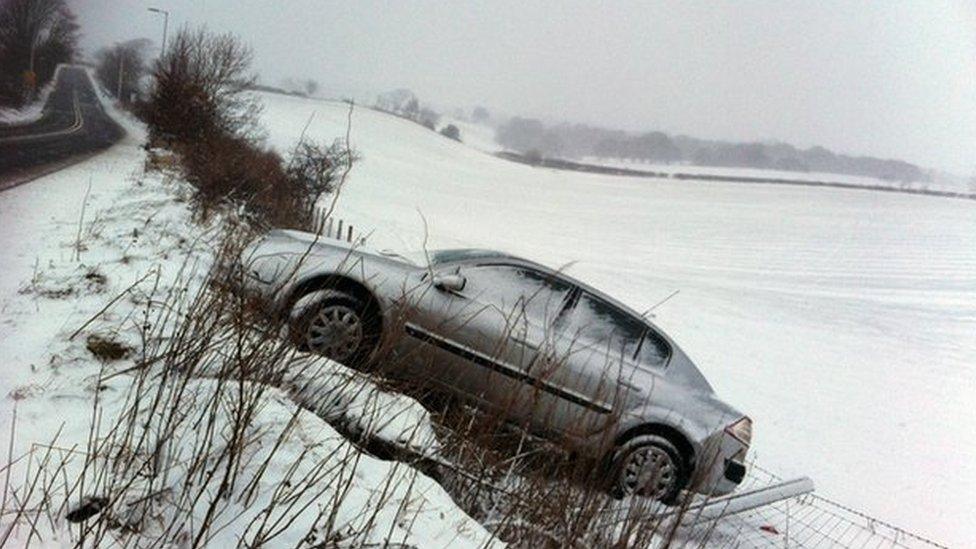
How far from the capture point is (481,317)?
12.8 feet

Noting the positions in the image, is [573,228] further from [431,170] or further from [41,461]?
[41,461]

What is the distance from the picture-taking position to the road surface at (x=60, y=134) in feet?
31.1

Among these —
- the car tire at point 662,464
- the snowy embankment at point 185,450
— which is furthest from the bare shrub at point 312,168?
the car tire at point 662,464

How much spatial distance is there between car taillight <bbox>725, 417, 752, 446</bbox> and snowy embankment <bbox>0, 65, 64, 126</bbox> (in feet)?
25.6

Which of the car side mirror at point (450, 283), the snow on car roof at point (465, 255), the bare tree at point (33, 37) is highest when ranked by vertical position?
the bare tree at point (33, 37)

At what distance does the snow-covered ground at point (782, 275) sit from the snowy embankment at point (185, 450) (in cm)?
141

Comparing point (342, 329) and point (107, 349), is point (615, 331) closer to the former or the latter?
point (342, 329)

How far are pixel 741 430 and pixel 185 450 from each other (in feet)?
11.3

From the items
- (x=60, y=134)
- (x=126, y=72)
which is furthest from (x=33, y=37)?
(x=60, y=134)

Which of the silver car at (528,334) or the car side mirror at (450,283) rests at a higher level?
the car side mirror at (450,283)

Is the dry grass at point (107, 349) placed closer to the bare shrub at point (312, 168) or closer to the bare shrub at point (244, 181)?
the bare shrub at point (244, 181)

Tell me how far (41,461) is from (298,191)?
18.9 ft

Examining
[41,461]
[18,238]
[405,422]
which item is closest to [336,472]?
[405,422]

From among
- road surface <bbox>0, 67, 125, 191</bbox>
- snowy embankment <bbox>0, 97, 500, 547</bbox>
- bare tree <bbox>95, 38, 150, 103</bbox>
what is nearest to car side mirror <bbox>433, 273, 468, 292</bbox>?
snowy embankment <bbox>0, 97, 500, 547</bbox>
